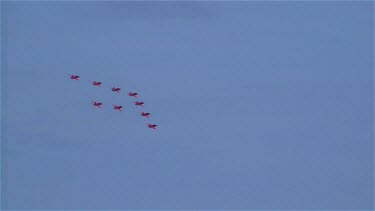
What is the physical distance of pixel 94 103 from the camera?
113688mm

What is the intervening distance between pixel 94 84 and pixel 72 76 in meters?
2.82

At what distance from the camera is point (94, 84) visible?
360ft

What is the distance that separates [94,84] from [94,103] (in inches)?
184

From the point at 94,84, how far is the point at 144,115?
23.1ft

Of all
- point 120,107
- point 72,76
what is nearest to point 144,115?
point 120,107

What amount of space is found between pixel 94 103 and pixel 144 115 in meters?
7.99

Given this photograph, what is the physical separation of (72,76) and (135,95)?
827cm

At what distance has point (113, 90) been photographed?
109375mm

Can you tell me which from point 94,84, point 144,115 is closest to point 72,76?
point 94,84

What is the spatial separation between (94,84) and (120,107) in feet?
13.6

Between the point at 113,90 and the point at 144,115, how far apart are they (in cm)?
475

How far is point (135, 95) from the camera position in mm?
112875

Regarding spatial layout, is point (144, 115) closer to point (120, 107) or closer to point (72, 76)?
point (120, 107)

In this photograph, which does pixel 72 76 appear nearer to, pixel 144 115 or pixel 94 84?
pixel 94 84
